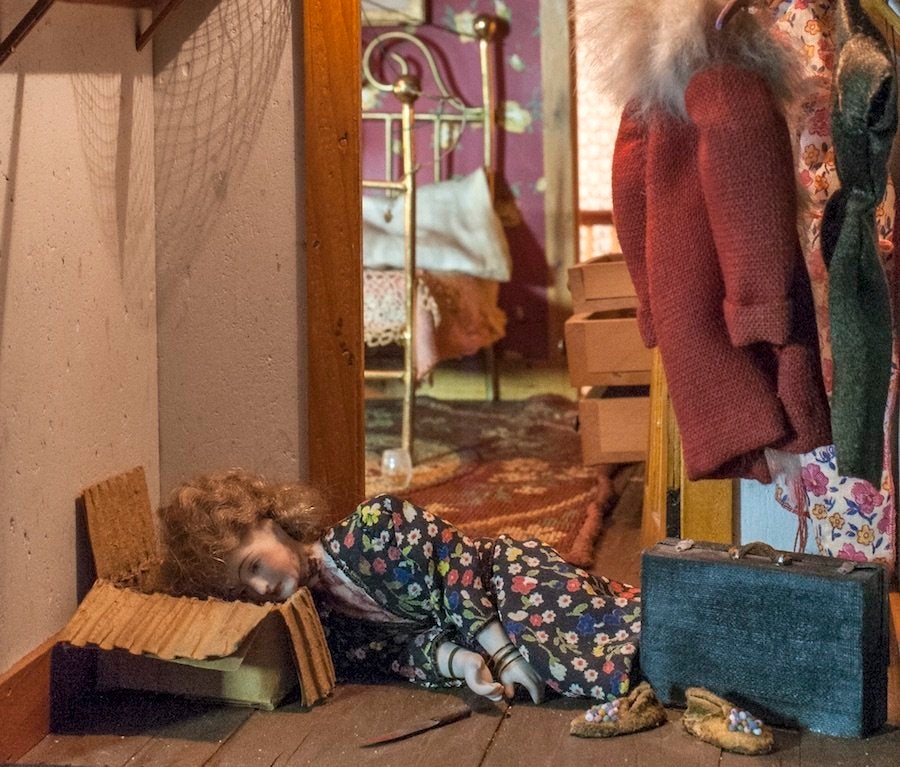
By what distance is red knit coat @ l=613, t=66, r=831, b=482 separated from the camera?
1.67m

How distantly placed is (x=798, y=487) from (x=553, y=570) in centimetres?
50

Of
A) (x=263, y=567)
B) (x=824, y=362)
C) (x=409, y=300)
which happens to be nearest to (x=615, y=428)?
(x=409, y=300)

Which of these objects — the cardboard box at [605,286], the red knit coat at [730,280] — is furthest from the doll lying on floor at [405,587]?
the cardboard box at [605,286]

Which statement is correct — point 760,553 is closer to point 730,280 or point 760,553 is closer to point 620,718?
point 620,718

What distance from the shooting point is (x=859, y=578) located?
1835 mm

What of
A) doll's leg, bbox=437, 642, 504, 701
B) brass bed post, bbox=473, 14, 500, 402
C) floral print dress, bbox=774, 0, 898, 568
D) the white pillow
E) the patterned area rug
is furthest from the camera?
brass bed post, bbox=473, 14, 500, 402

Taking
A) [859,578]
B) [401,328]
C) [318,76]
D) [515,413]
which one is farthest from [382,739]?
[515,413]

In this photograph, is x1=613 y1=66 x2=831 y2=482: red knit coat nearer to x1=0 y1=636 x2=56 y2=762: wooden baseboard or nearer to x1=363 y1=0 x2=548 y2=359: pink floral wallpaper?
x1=0 y1=636 x2=56 y2=762: wooden baseboard

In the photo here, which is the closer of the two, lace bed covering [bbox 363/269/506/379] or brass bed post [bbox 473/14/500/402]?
lace bed covering [bbox 363/269/506/379]

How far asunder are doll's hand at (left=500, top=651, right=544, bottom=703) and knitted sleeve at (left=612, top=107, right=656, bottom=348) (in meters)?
0.59

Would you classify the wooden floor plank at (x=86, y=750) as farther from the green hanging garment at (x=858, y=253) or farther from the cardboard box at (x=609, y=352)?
the cardboard box at (x=609, y=352)

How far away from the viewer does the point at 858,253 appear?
155cm

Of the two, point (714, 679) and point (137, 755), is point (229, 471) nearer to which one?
point (137, 755)

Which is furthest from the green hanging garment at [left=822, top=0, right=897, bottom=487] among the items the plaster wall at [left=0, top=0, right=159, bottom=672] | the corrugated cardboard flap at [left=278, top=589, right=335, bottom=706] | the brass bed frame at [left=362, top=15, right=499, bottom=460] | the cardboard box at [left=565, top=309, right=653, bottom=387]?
the brass bed frame at [left=362, top=15, right=499, bottom=460]
